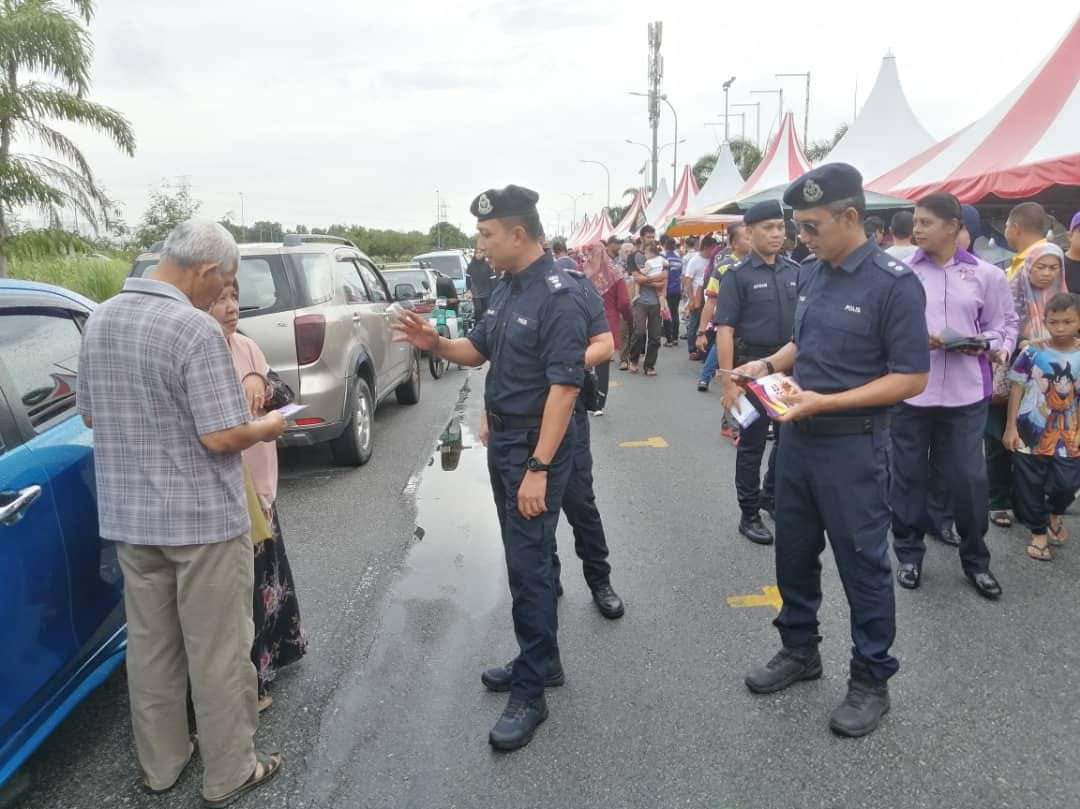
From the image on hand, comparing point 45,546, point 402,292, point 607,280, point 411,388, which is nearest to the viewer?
point 45,546

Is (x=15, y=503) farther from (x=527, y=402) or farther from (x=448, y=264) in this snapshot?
(x=448, y=264)

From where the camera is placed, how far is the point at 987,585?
3631mm

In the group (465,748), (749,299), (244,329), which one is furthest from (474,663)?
(244,329)

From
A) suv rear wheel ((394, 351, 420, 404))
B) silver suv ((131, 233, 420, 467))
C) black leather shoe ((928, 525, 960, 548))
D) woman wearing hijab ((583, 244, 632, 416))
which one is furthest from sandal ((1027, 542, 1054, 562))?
suv rear wheel ((394, 351, 420, 404))

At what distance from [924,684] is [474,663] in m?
1.83

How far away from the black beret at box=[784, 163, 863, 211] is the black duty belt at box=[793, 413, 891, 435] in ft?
2.48

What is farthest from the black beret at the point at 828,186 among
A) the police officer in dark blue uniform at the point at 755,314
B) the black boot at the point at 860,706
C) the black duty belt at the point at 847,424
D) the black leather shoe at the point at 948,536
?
the black leather shoe at the point at 948,536

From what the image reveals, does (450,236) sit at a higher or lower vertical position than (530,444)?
lower

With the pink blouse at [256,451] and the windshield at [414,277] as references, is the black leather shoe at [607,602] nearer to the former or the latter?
the pink blouse at [256,451]

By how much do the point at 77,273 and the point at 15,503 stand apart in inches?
435

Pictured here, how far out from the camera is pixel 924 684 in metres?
2.93

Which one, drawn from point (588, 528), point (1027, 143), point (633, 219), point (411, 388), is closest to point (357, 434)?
point (411, 388)

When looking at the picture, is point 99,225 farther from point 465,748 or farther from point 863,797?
point 863,797

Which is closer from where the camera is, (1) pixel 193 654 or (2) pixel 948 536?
(1) pixel 193 654
